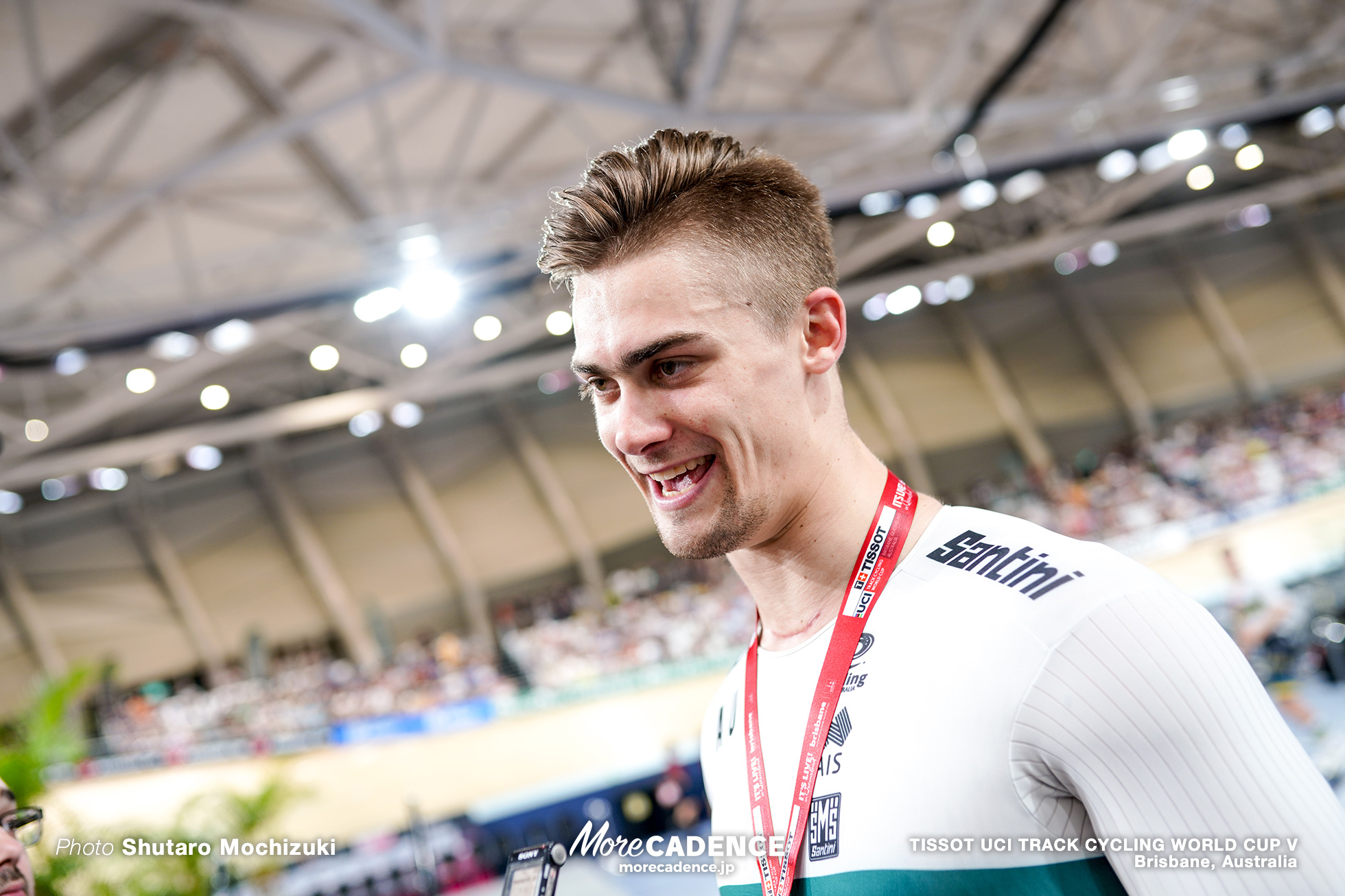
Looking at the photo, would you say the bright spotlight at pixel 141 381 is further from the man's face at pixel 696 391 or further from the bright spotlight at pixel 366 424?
the man's face at pixel 696 391

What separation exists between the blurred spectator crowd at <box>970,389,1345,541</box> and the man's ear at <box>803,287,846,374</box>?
13.8m

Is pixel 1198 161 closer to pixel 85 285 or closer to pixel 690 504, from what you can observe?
pixel 85 285

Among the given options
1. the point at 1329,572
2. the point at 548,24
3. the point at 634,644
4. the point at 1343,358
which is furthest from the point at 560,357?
the point at 1343,358

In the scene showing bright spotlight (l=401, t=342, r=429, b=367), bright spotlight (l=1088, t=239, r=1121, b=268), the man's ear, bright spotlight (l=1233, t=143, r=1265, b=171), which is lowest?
the man's ear

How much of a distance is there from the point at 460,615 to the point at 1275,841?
882 inches

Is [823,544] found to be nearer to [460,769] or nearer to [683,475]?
[683,475]

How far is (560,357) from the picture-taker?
64.8 feet

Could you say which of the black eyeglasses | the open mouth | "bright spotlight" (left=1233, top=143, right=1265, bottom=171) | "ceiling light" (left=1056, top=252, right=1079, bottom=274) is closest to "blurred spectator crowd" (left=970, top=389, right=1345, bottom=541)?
"ceiling light" (left=1056, top=252, right=1079, bottom=274)

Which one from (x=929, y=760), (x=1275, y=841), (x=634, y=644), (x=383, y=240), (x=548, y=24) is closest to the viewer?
(x=1275, y=841)

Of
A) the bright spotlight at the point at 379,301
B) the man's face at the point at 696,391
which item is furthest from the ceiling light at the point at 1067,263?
the man's face at the point at 696,391

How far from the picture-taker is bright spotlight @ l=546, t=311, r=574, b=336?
58.1 ft

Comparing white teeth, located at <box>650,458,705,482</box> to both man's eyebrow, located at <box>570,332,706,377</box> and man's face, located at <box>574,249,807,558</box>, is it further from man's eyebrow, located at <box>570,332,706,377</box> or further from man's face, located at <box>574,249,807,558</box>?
man's eyebrow, located at <box>570,332,706,377</box>

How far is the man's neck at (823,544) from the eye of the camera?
1259 millimetres

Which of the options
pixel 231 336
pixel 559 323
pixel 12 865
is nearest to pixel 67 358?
pixel 231 336
